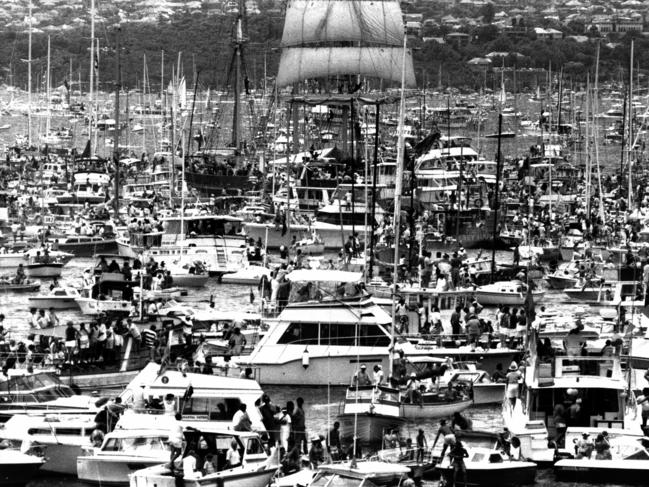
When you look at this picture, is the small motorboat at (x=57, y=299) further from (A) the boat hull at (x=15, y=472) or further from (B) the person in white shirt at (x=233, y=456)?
(B) the person in white shirt at (x=233, y=456)

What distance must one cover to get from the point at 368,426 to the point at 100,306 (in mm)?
16442

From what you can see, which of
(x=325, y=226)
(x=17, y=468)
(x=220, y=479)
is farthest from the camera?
(x=325, y=226)

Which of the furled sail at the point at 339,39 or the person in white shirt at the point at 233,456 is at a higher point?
the furled sail at the point at 339,39

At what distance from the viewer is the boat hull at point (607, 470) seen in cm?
3347

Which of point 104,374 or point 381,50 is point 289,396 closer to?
point 104,374

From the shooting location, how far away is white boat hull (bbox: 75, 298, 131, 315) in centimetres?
5094

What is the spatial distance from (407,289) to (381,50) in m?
54.1

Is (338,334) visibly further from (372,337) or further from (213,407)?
(213,407)

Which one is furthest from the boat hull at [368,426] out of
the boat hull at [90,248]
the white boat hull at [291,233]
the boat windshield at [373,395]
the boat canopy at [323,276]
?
the white boat hull at [291,233]

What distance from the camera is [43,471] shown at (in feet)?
112

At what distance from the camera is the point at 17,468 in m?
32.9

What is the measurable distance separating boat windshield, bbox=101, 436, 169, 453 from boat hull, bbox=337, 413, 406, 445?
14.3ft

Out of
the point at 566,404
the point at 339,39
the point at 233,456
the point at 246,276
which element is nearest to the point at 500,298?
the point at 246,276

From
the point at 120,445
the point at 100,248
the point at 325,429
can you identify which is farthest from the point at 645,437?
the point at 100,248
